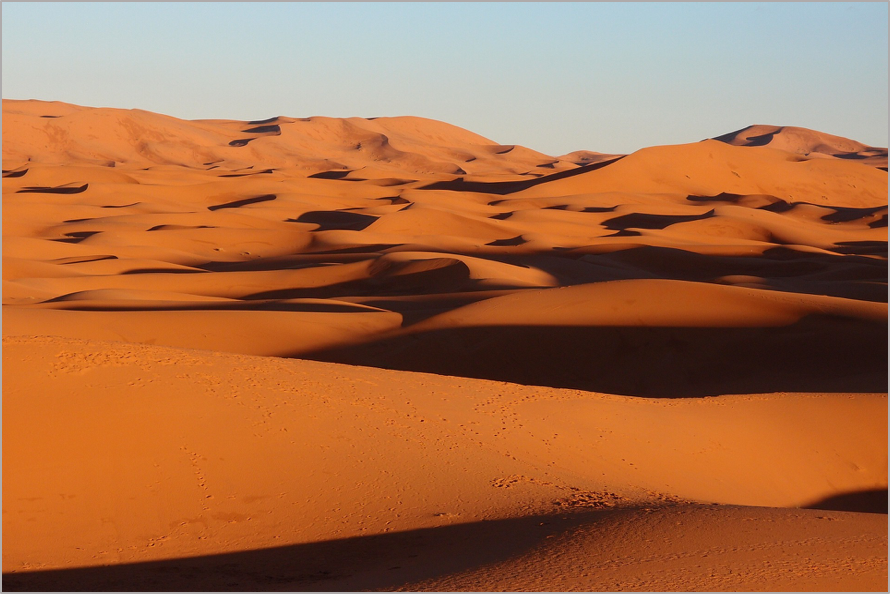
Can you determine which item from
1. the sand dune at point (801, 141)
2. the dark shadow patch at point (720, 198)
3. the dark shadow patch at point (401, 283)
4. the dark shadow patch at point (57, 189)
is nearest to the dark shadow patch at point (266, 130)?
the dark shadow patch at point (57, 189)

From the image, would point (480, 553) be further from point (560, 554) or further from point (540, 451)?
point (540, 451)

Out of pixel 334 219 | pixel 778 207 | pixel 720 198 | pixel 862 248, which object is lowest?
pixel 334 219

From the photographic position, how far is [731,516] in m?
4.98

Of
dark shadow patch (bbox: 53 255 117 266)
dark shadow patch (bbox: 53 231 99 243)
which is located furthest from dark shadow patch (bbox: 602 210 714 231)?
dark shadow patch (bbox: 53 231 99 243)

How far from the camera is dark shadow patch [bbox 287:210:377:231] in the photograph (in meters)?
34.4

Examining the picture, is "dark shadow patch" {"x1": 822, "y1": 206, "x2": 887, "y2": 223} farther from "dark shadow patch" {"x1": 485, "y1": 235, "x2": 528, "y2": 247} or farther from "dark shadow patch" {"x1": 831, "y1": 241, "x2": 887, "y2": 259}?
"dark shadow patch" {"x1": 485, "y1": 235, "x2": 528, "y2": 247}

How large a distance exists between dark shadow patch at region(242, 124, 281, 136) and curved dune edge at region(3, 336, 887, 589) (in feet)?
296

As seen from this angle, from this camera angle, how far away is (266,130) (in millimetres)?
98375

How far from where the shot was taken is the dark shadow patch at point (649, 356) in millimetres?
11031

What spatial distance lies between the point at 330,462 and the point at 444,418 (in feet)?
4.21

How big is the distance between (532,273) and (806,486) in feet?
42.9

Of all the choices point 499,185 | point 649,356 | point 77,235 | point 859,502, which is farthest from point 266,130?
point 859,502

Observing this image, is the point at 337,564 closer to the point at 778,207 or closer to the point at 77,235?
the point at 77,235

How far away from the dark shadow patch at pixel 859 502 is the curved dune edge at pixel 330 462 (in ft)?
0.21
